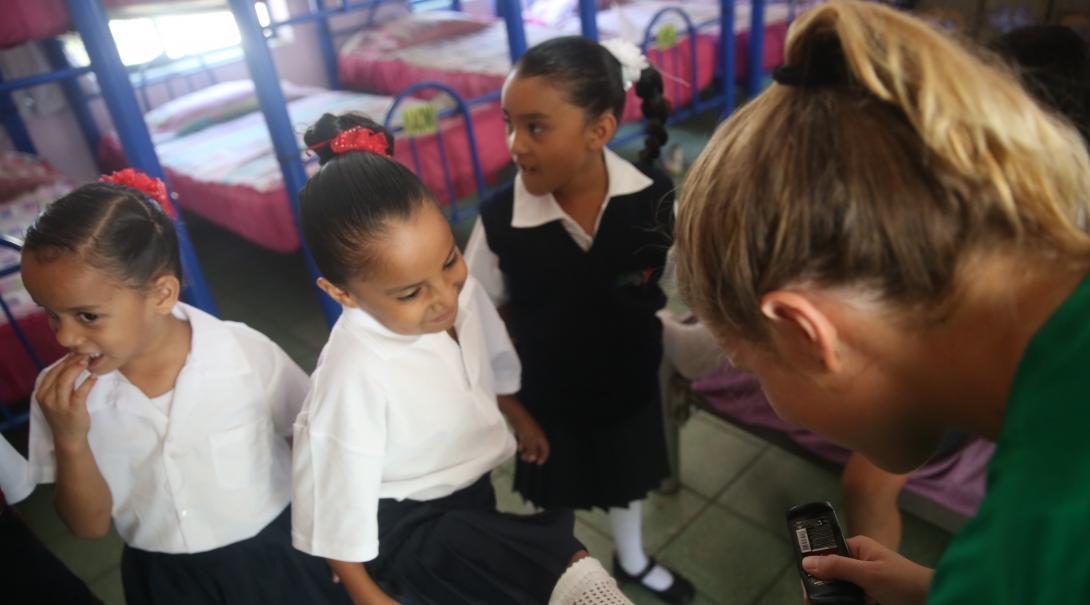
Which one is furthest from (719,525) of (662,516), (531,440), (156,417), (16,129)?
(16,129)

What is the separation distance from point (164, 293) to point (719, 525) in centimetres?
133

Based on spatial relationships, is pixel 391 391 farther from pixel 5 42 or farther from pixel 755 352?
pixel 5 42

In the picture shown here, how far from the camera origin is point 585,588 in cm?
90

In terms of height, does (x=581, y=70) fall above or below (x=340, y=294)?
above

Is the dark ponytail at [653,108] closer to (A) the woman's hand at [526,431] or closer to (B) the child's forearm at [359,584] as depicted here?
(A) the woman's hand at [526,431]

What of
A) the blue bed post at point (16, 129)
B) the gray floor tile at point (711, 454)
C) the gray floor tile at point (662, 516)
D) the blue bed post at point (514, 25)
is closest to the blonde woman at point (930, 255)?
the gray floor tile at point (662, 516)

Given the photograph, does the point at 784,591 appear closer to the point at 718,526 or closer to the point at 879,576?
the point at 718,526

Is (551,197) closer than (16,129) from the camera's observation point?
Yes

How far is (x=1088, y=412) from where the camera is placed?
0.41 meters

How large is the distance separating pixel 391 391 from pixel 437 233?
22 cm

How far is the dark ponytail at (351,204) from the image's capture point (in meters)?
0.88

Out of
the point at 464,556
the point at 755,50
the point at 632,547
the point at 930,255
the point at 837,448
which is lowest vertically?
the point at 632,547

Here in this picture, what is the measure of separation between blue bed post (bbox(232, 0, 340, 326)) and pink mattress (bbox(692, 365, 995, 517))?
100 cm

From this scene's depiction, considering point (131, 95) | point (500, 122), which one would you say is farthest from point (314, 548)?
point (500, 122)
